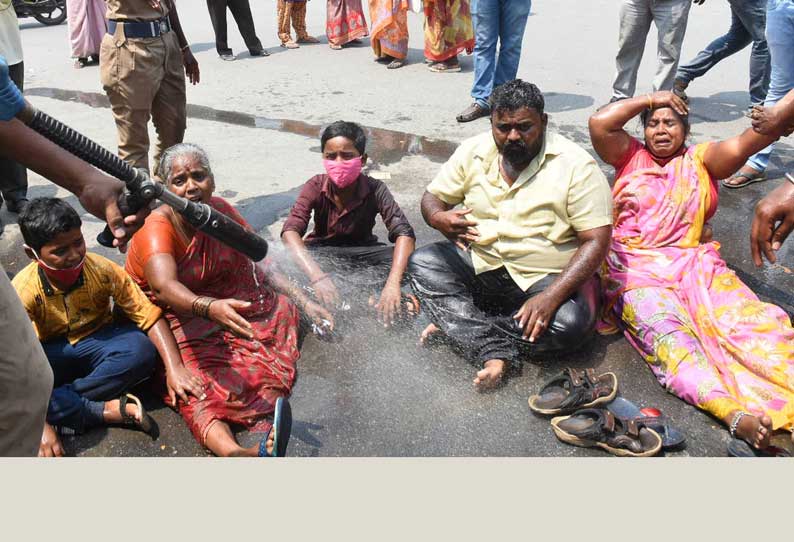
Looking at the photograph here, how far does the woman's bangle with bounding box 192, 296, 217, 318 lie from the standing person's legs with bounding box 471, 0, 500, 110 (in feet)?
15.7

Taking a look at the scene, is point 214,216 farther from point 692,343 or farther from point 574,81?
point 574,81

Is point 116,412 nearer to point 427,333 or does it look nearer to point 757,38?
point 427,333

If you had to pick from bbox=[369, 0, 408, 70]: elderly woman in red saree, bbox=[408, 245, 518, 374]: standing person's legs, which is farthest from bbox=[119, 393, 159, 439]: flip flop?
bbox=[369, 0, 408, 70]: elderly woman in red saree

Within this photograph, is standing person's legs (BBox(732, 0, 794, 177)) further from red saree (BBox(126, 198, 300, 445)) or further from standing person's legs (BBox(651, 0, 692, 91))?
red saree (BBox(126, 198, 300, 445))

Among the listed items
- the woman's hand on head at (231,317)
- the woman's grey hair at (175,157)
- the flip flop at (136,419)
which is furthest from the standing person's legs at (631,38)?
the flip flop at (136,419)

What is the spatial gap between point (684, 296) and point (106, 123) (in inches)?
239

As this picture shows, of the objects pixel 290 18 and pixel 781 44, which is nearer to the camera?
pixel 781 44

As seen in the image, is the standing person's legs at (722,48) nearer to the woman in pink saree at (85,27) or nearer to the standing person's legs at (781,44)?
the standing person's legs at (781,44)

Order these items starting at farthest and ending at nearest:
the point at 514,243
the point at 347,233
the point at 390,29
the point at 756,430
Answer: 1. the point at 390,29
2. the point at 347,233
3. the point at 514,243
4. the point at 756,430

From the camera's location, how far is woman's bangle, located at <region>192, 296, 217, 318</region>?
9.70ft

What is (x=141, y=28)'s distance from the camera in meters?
4.44

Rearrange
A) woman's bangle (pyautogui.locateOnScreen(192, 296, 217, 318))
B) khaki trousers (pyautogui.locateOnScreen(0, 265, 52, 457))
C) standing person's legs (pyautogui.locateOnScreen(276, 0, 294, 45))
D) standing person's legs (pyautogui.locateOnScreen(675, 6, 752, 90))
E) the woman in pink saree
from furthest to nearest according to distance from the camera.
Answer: standing person's legs (pyautogui.locateOnScreen(276, 0, 294, 45)) < the woman in pink saree < standing person's legs (pyautogui.locateOnScreen(675, 6, 752, 90)) < woman's bangle (pyautogui.locateOnScreen(192, 296, 217, 318)) < khaki trousers (pyautogui.locateOnScreen(0, 265, 52, 457))

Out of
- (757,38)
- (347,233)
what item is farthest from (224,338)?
(757,38)

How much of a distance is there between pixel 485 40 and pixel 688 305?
432 cm
